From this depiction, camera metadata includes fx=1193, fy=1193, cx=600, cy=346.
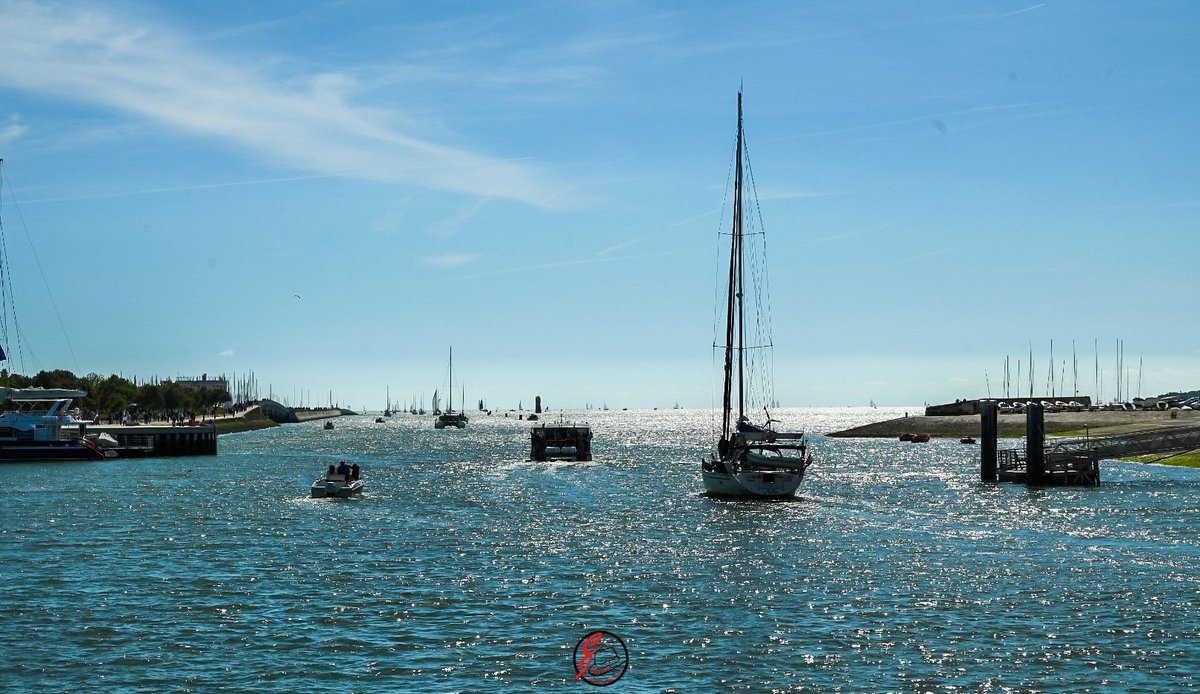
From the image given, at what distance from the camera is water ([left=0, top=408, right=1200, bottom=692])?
30.5 meters

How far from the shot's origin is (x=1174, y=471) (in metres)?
110

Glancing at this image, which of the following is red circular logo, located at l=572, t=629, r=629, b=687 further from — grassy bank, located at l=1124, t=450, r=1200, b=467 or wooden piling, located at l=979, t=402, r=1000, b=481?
grassy bank, located at l=1124, t=450, r=1200, b=467

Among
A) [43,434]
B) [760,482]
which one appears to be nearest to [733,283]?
[760,482]

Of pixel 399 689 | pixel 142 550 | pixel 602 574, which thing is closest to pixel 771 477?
pixel 602 574

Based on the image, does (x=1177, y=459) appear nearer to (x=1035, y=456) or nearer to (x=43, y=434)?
(x=1035, y=456)

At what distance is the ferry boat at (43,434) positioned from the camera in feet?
433

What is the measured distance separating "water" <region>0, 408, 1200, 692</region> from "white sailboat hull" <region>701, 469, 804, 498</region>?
3.78 feet

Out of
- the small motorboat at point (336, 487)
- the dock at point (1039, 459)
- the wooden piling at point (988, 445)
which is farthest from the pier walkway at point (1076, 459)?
the small motorboat at point (336, 487)

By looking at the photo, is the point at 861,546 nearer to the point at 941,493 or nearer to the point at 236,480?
the point at 941,493

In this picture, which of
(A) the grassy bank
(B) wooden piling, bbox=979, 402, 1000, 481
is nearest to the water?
(B) wooden piling, bbox=979, 402, 1000, 481

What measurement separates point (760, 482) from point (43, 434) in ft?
305

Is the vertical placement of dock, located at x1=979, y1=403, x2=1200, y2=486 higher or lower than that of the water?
higher

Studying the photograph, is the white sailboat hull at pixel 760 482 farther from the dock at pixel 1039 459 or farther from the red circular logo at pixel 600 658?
the red circular logo at pixel 600 658

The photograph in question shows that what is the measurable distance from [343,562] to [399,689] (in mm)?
22536
